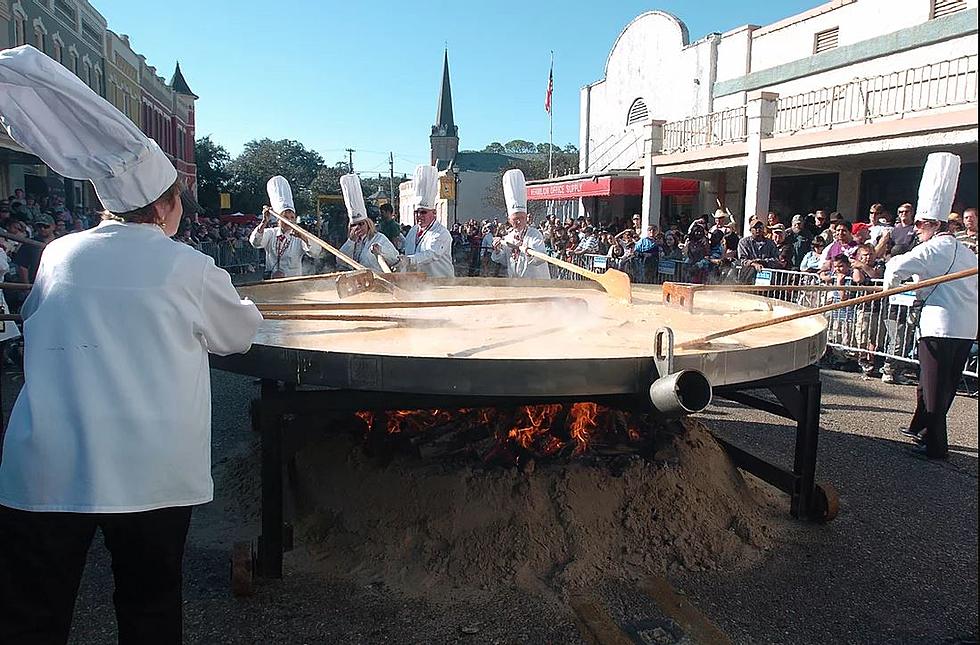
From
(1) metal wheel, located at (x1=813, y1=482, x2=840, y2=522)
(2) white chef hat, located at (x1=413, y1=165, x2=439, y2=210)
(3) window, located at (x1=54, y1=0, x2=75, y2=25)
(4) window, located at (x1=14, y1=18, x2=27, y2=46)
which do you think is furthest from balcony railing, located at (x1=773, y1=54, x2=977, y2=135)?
(3) window, located at (x1=54, y1=0, x2=75, y2=25)

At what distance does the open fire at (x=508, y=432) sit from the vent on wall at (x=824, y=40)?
17204mm

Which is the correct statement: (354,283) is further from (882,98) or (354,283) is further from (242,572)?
(882,98)

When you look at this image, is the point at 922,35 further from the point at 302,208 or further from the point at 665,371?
the point at 302,208

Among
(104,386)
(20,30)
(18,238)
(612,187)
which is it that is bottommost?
(104,386)

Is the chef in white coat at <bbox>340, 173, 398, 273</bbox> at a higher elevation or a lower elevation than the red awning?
lower

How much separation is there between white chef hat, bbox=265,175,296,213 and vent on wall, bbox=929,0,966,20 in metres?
13.7

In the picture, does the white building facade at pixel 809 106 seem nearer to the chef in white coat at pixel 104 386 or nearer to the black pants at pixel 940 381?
the black pants at pixel 940 381

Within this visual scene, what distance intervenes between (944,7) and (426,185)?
13.4 metres

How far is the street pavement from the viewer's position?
9.78ft

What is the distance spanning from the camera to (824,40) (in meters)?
18.0

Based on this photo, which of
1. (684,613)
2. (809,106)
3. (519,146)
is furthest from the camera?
(519,146)

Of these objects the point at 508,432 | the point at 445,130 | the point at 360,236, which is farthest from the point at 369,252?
the point at 445,130

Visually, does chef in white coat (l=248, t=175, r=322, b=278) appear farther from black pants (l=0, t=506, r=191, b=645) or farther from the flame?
black pants (l=0, t=506, r=191, b=645)

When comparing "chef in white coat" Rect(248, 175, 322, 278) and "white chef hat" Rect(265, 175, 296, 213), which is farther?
"white chef hat" Rect(265, 175, 296, 213)
